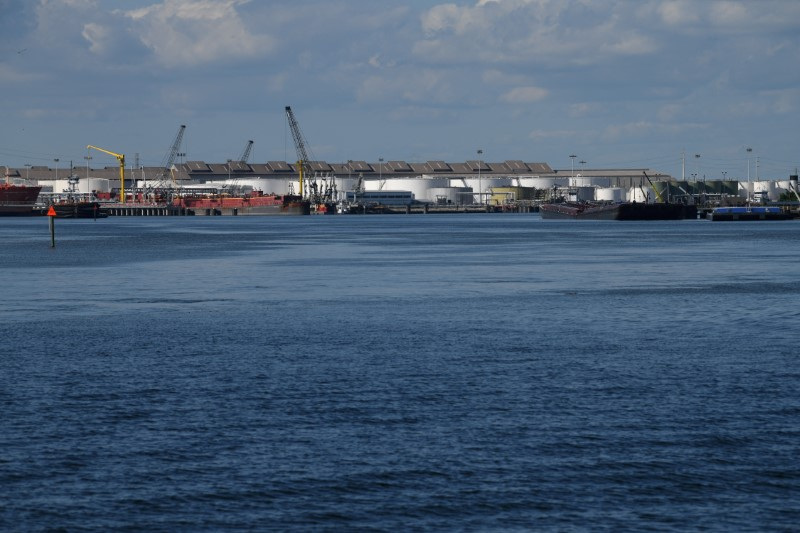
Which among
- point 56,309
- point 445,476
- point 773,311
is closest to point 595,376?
point 445,476

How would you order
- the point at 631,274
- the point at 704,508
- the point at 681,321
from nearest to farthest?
the point at 704,508 < the point at 681,321 < the point at 631,274

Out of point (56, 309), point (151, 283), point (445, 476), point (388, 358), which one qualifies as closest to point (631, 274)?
point (151, 283)

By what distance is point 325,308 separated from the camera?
175 feet

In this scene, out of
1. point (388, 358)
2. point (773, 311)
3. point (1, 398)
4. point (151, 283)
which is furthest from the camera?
point (151, 283)

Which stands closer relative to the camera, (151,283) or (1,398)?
(1,398)

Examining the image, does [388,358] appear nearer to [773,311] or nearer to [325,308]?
[325,308]

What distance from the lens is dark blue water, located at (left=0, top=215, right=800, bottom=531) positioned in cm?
2016

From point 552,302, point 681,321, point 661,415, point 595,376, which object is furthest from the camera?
point 552,302

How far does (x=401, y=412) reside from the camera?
27.6 m

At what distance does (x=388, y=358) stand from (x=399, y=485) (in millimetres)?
15058

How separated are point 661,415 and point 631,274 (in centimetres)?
5035

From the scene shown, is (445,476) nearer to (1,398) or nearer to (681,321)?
(1,398)

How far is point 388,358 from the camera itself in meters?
36.4

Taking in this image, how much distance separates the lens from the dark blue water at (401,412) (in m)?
20.2
